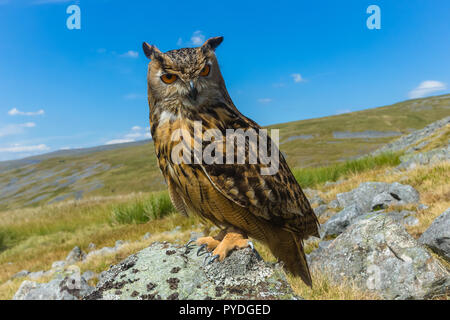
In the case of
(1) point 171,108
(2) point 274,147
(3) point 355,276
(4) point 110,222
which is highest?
(1) point 171,108

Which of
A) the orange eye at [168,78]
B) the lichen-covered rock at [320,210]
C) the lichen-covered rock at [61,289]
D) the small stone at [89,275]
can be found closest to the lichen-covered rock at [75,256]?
the small stone at [89,275]

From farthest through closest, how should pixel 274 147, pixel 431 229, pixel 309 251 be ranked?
pixel 309 251
pixel 431 229
pixel 274 147

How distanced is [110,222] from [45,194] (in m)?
65.7

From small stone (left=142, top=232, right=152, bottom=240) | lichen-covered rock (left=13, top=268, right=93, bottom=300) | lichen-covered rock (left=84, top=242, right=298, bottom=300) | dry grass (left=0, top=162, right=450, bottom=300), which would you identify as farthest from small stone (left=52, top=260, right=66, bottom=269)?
lichen-covered rock (left=84, top=242, right=298, bottom=300)

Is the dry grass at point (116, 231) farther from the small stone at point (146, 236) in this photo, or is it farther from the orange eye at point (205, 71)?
the orange eye at point (205, 71)

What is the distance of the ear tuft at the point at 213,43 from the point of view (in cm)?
285

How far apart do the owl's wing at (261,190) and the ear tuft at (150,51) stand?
810 mm

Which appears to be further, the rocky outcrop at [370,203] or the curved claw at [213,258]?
the rocky outcrop at [370,203]

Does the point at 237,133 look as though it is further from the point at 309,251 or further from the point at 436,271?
the point at 309,251

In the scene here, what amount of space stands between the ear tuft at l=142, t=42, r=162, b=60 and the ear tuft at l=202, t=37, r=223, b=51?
1.42ft

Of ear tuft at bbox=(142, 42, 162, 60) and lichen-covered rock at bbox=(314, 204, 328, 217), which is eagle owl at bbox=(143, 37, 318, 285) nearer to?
ear tuft at bbox=(142, 42, 162, 60)
